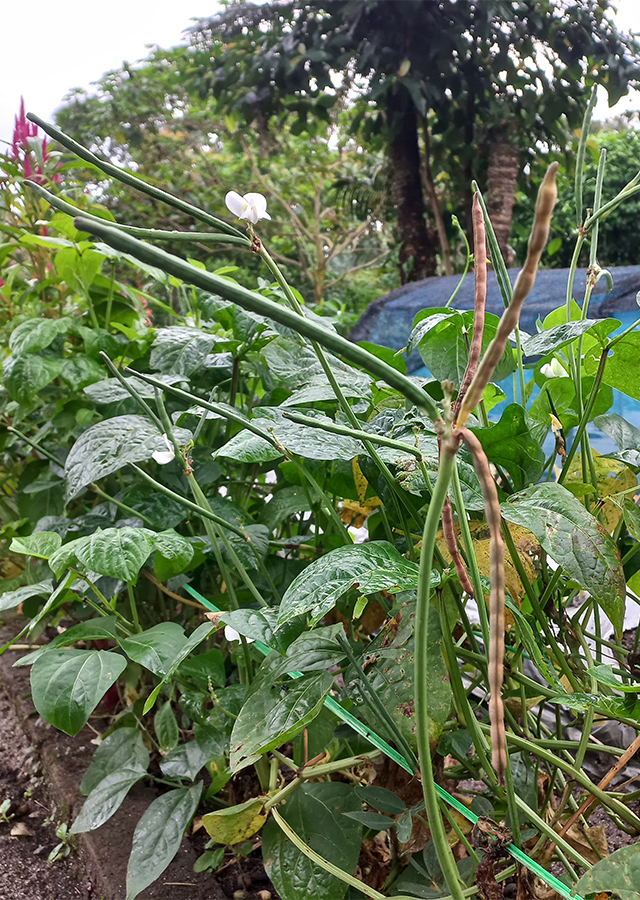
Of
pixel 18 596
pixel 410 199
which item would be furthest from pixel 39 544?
pixel 410 199

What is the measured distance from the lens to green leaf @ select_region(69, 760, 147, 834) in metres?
0.60

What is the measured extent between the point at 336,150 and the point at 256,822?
7.12 meters

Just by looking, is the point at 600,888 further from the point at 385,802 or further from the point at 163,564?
the point at 163,564

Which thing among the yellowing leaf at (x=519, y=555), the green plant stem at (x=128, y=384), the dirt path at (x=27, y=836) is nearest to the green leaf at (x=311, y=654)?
the yellowing leaf at (x=519, y=555)

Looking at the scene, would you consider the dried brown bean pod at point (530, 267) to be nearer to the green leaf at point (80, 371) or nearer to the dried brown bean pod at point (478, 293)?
the dried brown bean pod at point (478, 293)

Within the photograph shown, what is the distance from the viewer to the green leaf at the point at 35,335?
32.2 inches

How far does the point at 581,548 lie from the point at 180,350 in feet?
1.70

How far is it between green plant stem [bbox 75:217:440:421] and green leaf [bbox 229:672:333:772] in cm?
27

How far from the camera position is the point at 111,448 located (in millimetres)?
590

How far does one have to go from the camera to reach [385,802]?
16.7 inches

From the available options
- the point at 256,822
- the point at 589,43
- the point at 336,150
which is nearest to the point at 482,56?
the point at 589,43

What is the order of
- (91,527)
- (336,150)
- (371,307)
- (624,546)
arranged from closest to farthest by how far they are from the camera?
(624,546)
(91,527)
(371,307)
(336,150)

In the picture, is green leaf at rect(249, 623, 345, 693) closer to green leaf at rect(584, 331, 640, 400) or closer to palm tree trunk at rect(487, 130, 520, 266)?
green leaf at rect(584, 331, 640, 400)

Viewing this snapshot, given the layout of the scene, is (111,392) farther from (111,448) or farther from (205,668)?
(205,668)
